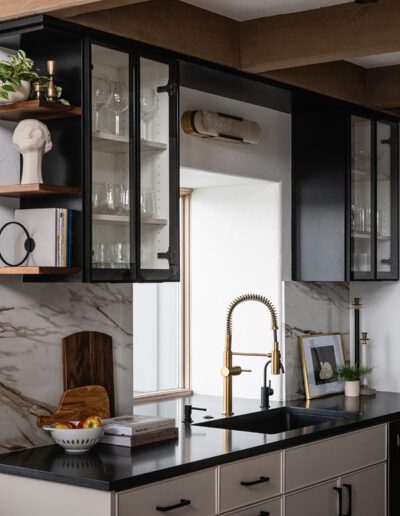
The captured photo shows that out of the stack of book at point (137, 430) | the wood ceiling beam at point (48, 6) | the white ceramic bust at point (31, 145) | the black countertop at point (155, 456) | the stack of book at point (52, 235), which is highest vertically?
the wood ceiling beam at point (48, 6)

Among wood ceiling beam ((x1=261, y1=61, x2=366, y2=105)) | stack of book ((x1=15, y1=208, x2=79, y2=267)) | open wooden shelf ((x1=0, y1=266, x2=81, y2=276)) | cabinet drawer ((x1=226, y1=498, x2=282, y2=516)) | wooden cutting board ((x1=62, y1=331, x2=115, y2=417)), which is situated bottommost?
cabinet drawer ((x1=226, y1=498, x2=282, y2=516))

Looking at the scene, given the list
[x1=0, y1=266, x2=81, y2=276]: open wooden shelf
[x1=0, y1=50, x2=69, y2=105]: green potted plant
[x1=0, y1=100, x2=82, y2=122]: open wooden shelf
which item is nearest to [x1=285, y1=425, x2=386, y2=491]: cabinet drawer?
[x1=0, y1=266, x2=81, y2=276]: open wooden shelf

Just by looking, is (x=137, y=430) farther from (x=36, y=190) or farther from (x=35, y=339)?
(x=36, y=190)

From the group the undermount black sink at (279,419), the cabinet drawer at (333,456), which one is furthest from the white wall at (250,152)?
the cabinet drawer at (333,456)

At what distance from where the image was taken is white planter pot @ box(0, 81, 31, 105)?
10.1 feet

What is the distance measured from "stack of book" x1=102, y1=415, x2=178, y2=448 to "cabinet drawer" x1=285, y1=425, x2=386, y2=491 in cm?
49

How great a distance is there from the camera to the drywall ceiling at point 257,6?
3.63 m

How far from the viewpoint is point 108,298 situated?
3.72 metres

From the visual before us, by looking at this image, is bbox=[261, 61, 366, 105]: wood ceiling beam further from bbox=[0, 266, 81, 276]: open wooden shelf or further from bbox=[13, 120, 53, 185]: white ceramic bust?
bbox=[0, 266, 81, 276]: open wooden shelf

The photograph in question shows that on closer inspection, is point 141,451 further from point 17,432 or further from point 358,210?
point 358,210

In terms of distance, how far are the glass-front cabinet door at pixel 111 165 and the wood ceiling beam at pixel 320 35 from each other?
2.33ft

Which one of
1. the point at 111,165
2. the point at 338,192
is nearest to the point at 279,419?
the point at 338,192

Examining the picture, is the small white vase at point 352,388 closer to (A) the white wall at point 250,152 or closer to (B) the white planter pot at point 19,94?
(A) the white wall at point 250,152

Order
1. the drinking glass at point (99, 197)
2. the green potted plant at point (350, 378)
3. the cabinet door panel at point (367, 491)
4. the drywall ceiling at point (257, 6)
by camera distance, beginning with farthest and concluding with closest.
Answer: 1. the green potted plant at point (350, 378)
2. the cabinet door panel at point (367, 491)
3. the drywall ceiling at point (257, 6)
4. the drinking glass at point (99, 197)
